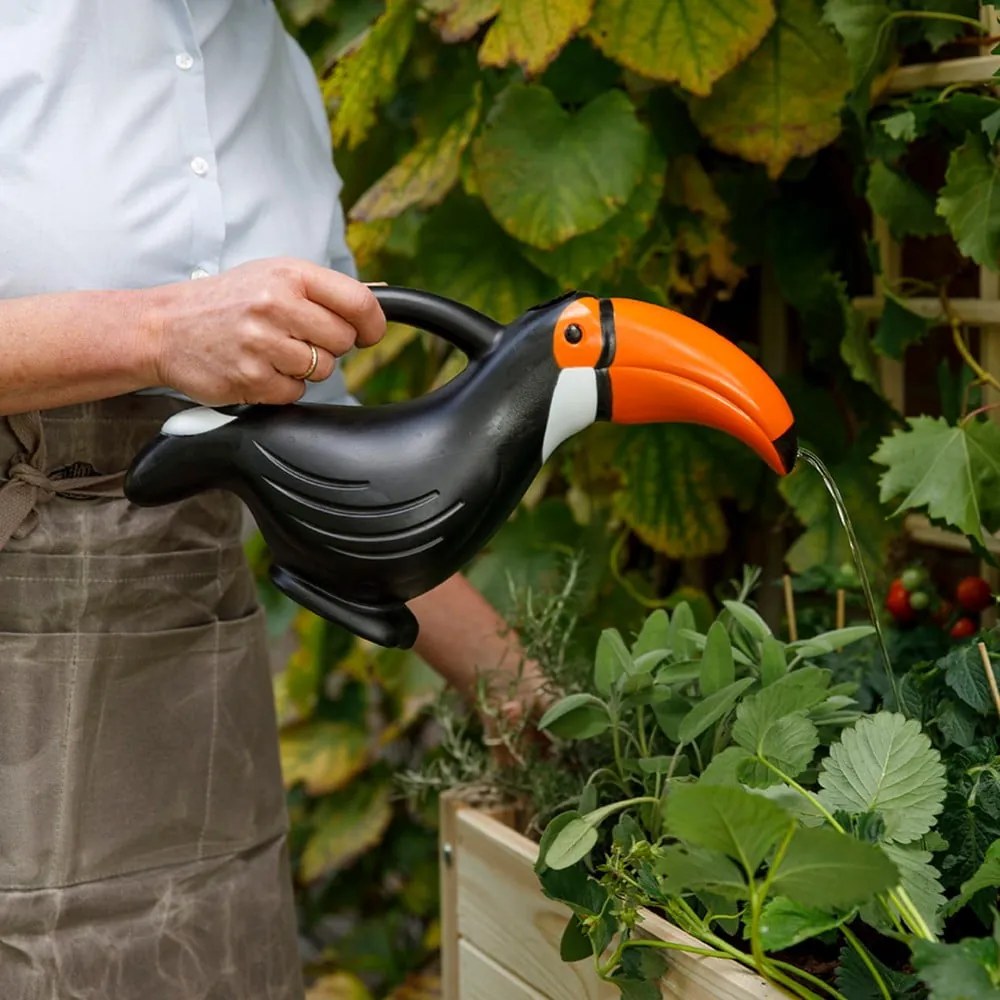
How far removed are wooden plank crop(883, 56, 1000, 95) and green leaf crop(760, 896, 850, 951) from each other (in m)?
0.66

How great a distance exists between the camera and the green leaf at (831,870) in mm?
561

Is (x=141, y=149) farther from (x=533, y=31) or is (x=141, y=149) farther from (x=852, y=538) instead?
(x=852, y=538)

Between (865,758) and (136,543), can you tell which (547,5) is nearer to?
(136,543)

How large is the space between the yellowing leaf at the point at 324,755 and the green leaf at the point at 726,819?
1279 millimetres

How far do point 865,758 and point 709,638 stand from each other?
0.44 feet

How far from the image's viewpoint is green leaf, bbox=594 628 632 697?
34.6 inches

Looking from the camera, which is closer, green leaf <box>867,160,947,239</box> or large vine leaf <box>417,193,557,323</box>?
green leaf <box>867,160,947,239</box>

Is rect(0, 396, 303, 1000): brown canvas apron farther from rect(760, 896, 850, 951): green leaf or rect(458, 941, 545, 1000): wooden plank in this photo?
rect(760, 896, 850, 951): green leaf

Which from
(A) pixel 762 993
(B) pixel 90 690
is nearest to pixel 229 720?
(B) pixel 90 690

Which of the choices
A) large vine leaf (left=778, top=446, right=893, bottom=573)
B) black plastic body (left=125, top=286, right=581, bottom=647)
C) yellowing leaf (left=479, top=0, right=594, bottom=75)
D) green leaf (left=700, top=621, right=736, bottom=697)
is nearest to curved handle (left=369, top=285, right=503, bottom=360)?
black plastic body (left=125, top=286, right=581, bottom=647)

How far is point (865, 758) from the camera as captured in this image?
71cm

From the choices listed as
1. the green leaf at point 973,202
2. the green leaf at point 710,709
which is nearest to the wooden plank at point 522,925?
the green leaf at point 710,709

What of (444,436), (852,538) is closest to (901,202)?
(852,538)

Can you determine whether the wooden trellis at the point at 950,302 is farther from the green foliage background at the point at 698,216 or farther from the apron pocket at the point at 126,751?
the apron pocket at the point at 126,751
